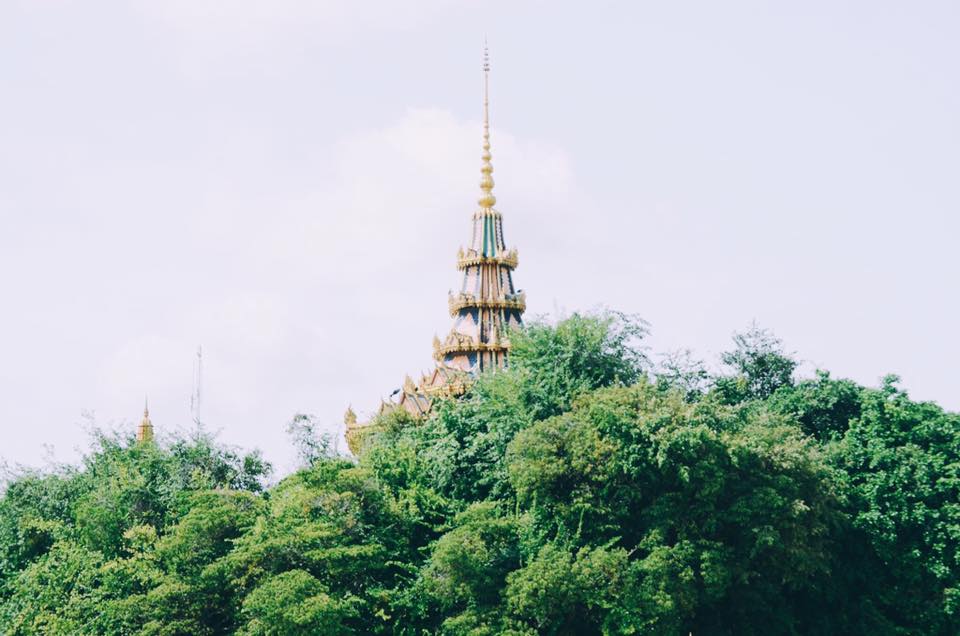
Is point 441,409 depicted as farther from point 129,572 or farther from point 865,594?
point 865,594

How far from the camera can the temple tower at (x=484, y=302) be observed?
49.2 m

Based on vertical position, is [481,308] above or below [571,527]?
above

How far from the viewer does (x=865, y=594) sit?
2986 cm

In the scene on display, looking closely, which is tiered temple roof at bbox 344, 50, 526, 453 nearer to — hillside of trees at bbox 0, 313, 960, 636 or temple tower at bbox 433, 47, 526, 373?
temple tower at bbox 433, 47, 526, 373

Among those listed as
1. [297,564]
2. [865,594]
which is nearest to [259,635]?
[297,564]

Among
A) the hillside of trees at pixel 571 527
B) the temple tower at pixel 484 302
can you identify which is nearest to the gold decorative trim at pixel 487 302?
the temple tower at pixel 484 302

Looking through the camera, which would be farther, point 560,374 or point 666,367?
point 666,367

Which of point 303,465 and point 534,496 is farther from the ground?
point 303,465

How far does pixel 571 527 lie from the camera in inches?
1095

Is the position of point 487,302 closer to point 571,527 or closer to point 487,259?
point 487,259

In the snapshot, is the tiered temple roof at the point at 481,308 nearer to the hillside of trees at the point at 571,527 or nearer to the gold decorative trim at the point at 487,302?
the gold decorative trim at the point at 487,302

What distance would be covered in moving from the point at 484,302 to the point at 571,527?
22.7 meters

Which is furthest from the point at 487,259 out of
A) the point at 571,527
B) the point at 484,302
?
the point at 571,527

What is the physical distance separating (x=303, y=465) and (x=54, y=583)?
689 cm
